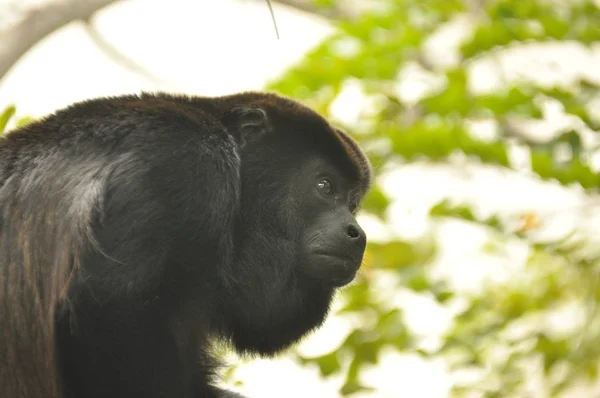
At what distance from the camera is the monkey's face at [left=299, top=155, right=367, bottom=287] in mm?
2908

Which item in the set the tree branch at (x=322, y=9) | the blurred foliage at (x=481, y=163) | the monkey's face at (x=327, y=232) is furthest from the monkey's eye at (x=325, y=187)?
the tree branch at (x=322, y=9)

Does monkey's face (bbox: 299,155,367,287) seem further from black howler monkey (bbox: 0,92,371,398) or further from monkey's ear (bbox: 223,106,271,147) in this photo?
monkey's ear (bbox: 223,106,271,147)

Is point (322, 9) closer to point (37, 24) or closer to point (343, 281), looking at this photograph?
point (37, 24)

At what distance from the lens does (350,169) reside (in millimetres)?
3145

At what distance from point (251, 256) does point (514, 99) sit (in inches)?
69.5

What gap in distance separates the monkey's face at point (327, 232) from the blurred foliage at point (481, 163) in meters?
0.79

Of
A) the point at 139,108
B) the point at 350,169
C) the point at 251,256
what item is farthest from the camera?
the point at 350,169

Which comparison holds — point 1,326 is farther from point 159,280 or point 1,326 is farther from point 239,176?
point 239,176

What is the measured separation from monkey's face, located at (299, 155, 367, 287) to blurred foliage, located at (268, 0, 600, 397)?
0.79 metres

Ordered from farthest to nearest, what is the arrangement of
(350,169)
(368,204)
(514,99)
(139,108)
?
(368,204), (514,99), (350,169), (139,108)

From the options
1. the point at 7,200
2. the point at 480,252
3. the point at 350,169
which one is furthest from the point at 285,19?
the point at 7,200

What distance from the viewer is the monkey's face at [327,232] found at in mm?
2908

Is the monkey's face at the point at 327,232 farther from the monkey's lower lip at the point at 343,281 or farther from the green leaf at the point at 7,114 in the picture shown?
the green leaf at the point at 7,114

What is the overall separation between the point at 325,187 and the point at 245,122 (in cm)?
36
